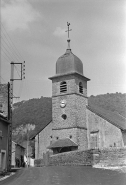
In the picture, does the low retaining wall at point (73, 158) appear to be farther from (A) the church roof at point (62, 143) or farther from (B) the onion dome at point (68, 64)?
(B) the onion dome at point (68, 64)

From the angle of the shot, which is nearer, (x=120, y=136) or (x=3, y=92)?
(x=3, y=92)

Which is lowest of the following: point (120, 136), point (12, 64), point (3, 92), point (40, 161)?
point (40, 161)

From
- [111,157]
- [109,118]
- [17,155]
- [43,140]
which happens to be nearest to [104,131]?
[109,118]

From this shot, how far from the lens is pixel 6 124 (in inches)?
859

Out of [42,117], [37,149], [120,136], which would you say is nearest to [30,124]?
[42,117]

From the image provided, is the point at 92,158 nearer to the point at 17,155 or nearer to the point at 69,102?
the point at 69,102

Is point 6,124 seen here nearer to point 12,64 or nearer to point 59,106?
point 12,64

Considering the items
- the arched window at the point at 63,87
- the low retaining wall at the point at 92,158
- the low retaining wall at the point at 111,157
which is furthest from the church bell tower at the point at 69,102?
the low retaining wall at the point at 111,157

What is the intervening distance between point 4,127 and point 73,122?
1382 centimetres

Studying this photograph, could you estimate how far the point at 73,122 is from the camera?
1337 inches

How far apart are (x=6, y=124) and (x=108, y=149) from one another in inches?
317

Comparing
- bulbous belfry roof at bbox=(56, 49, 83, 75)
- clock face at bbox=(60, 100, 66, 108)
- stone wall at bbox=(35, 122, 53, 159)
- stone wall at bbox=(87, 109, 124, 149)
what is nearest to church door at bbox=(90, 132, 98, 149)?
stone wall at bbox=(87, 109, 124, 149)

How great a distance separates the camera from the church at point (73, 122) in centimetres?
3297

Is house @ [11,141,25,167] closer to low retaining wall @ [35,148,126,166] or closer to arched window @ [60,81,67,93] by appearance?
low retaining wall @ [35,148,126,166]
